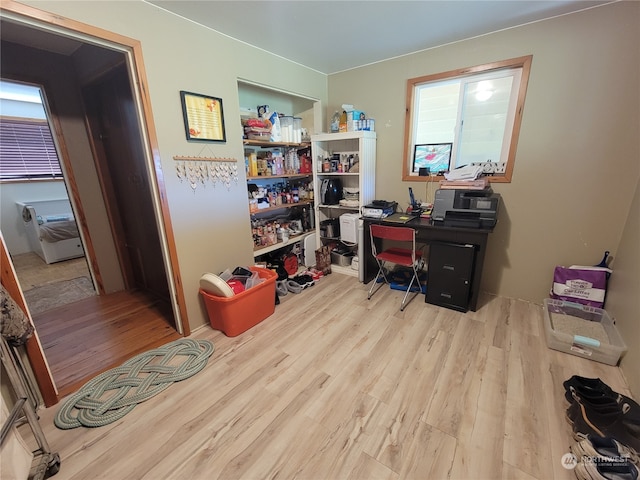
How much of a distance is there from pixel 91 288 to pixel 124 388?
2.08 metres

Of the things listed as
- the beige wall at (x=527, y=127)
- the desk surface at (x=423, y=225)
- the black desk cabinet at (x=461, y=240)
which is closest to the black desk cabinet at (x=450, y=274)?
the black desk cabinet at (x=461, y=240)

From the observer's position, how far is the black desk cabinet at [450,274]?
7.69 ft

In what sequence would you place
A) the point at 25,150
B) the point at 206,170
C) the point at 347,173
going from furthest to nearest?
1. the point at 25,150
2. the point at 347,173
3. the point at 206,170

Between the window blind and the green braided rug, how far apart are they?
400 centimetres

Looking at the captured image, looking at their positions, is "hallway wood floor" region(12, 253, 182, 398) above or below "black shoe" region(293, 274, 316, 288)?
below

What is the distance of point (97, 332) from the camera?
234 centimetres

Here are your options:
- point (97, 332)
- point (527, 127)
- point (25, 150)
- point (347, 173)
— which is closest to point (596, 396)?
point (527, 127)

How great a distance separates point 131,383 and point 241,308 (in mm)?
825

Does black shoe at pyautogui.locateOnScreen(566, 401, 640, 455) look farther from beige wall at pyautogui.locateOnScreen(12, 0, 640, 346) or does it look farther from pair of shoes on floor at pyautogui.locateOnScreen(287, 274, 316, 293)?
pair of shoes on floor at pyautogui.locateOnScreen(287, 274, 316, 293)

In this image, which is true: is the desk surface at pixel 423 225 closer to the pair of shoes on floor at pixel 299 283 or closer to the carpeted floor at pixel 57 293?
the pair of shoes on floor at pixel 299 283

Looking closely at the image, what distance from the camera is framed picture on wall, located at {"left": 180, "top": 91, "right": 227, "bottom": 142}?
201 centimetres

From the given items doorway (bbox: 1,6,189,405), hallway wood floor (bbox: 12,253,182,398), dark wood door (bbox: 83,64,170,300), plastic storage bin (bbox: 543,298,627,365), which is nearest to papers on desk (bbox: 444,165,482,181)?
plastic storage bin (bbox: 543,298,627,365)

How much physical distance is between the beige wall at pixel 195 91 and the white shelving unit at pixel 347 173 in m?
0.79

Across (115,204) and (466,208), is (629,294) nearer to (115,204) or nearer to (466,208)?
(466,208)
